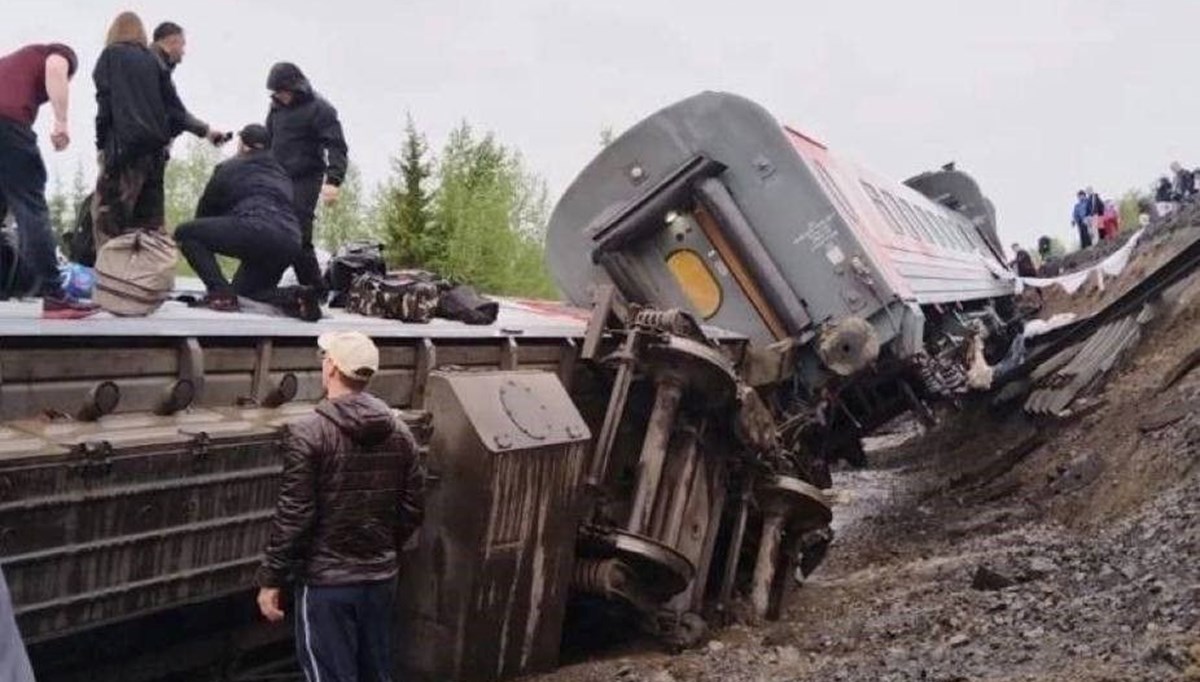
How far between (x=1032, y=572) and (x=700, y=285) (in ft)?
10.5

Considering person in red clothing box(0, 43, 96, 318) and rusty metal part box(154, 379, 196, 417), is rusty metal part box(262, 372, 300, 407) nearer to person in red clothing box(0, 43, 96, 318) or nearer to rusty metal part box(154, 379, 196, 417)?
rusty metal part box(154, 379, 196, 417)

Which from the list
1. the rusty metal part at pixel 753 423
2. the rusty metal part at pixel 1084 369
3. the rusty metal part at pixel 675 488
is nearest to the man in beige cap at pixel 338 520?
the rusty metal part at pixel 675 488

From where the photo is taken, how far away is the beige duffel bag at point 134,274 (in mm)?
3957

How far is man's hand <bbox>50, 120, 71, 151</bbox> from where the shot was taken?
14.7ft

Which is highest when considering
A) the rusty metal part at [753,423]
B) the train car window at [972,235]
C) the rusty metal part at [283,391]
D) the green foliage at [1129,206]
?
the green foliage at [1129,206]

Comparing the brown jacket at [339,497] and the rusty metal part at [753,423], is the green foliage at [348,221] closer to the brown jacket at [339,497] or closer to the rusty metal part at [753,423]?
the rusty metal part at [753,423]

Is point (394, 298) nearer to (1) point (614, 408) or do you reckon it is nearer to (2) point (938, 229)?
(1) point (614, 408)

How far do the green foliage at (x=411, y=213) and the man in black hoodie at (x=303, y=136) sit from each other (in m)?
20.2

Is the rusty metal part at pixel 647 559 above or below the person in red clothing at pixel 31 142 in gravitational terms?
below

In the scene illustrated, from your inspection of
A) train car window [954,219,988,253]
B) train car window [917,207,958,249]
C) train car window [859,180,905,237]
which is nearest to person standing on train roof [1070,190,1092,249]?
train car window [954,219,988,253]

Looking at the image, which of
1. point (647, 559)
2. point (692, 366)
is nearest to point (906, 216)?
point (692, 366)

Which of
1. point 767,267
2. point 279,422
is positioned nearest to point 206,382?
point 279,422

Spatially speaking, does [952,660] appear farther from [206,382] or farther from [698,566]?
[206,382]

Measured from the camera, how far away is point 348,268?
5840 millimetres
